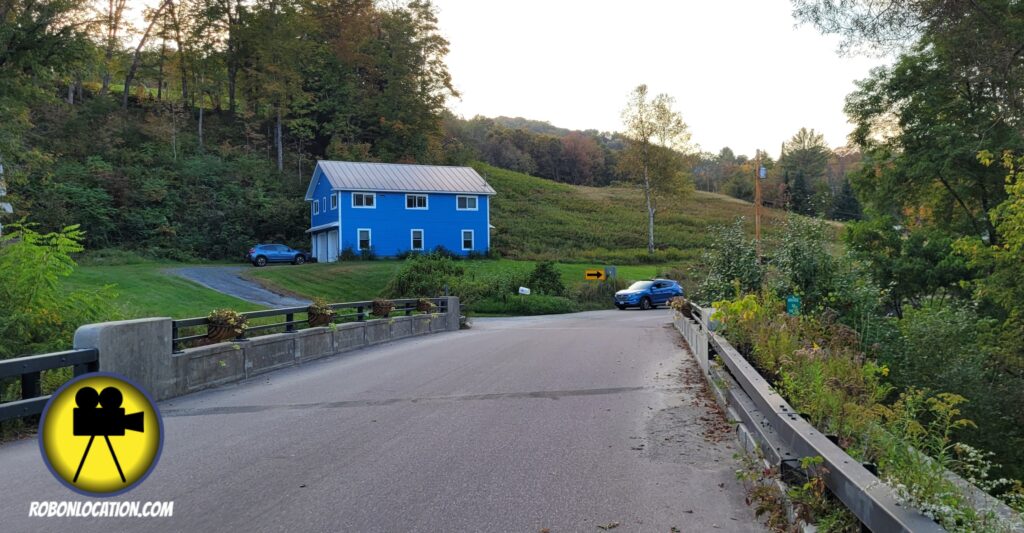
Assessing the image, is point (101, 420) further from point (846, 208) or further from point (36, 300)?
point (846, 208)

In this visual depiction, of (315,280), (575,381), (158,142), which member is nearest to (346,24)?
(158,142)

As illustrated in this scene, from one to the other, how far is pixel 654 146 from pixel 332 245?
30.4m

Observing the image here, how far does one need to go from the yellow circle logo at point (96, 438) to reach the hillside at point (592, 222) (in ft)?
154

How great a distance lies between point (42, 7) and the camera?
23.7 m

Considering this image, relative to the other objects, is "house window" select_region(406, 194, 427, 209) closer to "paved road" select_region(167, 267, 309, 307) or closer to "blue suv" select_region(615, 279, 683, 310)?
"paved road" select_region(167, 267, 309, 307)

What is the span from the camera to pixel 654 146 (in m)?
63.3

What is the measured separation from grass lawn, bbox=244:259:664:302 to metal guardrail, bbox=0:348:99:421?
25222 mm

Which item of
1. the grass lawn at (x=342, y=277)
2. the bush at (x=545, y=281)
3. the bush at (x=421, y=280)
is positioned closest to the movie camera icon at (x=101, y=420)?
the bush at (x=421, y=280)

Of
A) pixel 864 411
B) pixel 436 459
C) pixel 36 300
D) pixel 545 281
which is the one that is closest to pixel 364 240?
pixel 545 281

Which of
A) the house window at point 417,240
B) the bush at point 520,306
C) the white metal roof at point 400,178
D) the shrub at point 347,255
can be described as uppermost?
the white metal roof at point 400,178

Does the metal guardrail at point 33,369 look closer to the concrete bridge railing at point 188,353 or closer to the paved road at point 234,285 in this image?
the concrete bridge railing at point 188,353

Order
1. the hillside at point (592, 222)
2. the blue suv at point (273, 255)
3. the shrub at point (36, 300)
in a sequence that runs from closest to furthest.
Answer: the shrub at point (36, 300) → the blue suv at point (273, 255) → the hillside at point (592, 222)

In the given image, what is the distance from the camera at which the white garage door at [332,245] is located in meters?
49.0

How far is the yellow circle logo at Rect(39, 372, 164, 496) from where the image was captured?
5.14 meters
